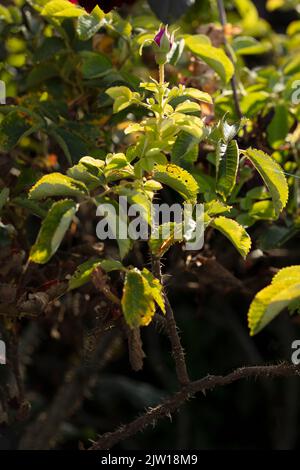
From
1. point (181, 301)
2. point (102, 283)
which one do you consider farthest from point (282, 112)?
point (181, 301)

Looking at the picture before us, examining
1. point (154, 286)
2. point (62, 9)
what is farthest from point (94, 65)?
point (154, 286)

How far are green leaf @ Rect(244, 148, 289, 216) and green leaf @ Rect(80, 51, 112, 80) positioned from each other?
0.31m

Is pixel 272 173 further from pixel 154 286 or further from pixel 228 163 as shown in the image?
pixel 154 286

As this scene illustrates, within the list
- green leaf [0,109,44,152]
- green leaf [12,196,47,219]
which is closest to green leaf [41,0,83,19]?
green leaf [0,109,44,152]

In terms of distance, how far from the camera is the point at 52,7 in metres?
1.03

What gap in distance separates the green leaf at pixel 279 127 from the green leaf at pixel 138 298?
0.45 m

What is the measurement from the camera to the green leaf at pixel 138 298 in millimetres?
775

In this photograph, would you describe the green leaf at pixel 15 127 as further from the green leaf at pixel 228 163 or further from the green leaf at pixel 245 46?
the green leaf at pixel 245 46

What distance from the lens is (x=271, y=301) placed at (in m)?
0.73

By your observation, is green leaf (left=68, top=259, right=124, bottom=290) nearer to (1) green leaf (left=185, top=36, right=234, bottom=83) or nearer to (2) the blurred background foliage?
(2) the blurred background foliage

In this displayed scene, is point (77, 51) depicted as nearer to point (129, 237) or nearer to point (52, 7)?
point (52, 7)

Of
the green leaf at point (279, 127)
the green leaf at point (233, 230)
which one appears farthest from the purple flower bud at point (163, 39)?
the green leaf at point (279, 127)

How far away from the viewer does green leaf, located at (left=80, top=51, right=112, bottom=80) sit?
107 centimetres

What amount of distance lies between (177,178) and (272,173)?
0.35ft
